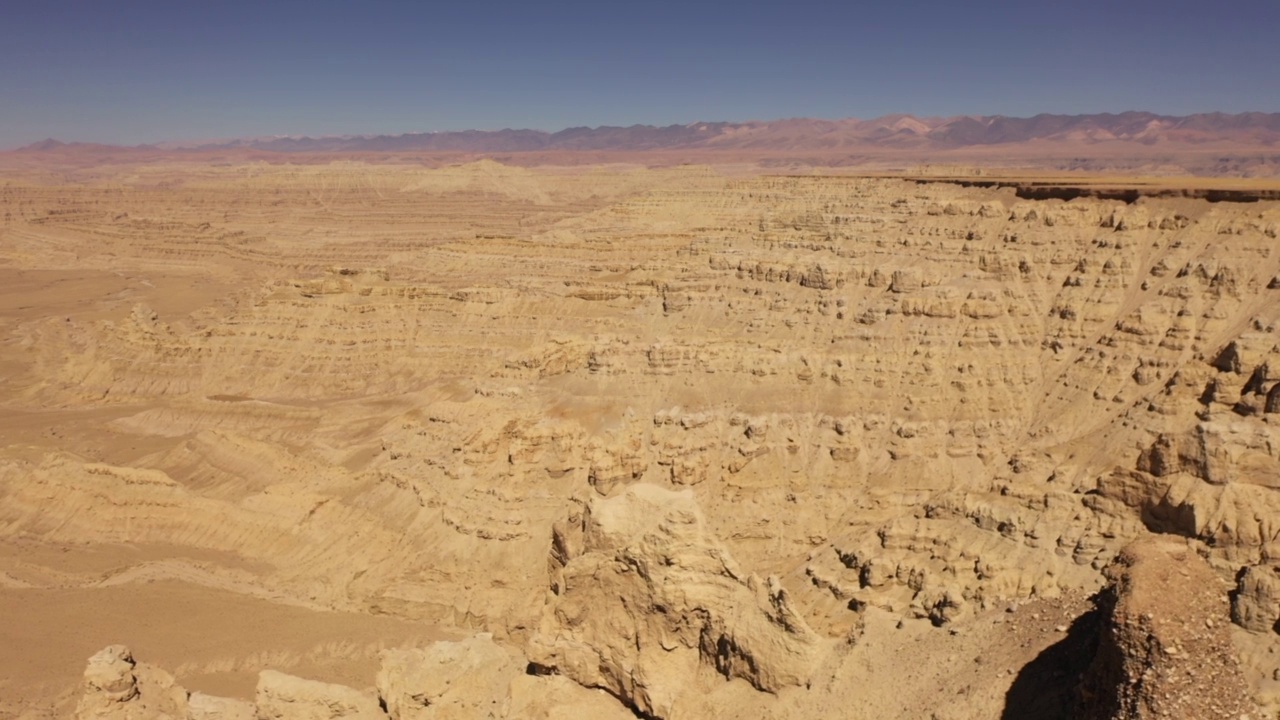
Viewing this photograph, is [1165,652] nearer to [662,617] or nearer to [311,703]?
[662,617]

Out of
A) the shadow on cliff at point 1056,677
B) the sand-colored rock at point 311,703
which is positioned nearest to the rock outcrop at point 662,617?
the shadow on cliff at point 1056,677

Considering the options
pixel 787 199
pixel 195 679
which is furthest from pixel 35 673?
pixel 787 199

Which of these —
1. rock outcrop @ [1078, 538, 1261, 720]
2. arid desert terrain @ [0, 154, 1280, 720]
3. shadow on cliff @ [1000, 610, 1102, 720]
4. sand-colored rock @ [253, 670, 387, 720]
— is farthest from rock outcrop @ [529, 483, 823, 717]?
rock outcrop @ [1078, 538, 1261, 720]

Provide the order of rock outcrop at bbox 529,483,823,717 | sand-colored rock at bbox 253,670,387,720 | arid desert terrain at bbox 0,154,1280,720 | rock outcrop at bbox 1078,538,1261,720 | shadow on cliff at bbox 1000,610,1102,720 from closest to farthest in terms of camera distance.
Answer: rock outcrop at bbox 1078,538,1261,720
shadow on cliff at bbox 1000,610,1102,720
rock outcrop at bbox 529,483,823,717
arid desert terrain at bbox 0,154,1280,720
sand-colored rock at bbox 253,670,387,720

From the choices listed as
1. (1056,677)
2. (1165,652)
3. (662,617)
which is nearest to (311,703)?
(662,617)

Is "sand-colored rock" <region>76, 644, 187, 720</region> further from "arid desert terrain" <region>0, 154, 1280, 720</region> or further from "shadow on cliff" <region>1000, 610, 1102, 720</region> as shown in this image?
"shadow on cliff" <region>1000, 610, 1102, 720</region>

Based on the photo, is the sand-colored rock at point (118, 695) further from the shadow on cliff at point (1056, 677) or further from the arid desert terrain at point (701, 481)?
the shadow on cliff at point (1056, 677)

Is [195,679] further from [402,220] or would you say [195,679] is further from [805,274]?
[402,220]
